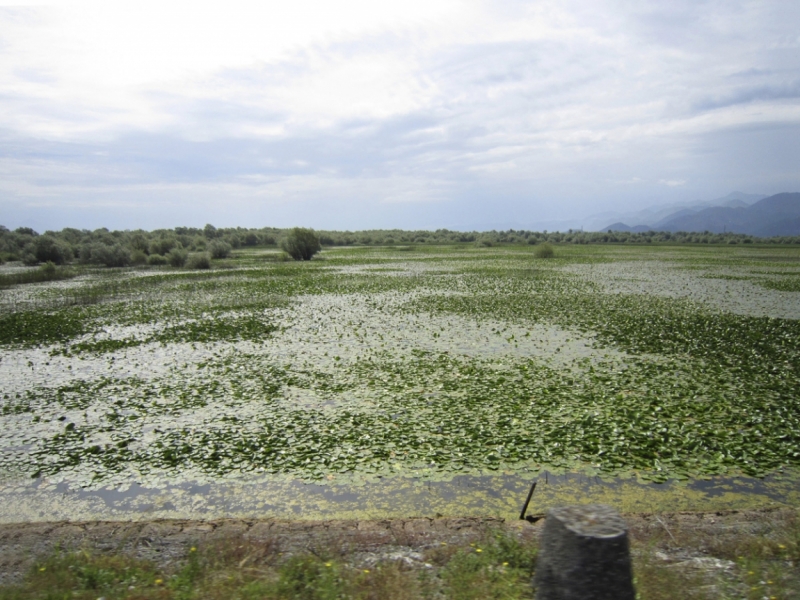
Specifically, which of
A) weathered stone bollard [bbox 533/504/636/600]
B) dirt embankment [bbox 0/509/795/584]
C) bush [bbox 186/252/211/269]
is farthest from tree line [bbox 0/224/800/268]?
weathered stone bollard [bbox 533/504/636/600]

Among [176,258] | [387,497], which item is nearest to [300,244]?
[176,258]

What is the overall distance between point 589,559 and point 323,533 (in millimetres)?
2901

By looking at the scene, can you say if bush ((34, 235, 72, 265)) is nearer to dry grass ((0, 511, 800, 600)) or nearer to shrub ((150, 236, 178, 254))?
Result: shrub ((150, 236, 178, 254))

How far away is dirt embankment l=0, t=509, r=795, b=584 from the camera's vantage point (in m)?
4.62

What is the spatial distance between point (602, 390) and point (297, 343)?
813 centimetres

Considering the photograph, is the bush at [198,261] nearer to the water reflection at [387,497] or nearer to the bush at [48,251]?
the bush at [48,251]

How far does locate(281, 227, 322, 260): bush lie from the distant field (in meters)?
27.8

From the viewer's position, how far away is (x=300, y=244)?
156ft

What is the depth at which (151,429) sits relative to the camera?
7945mm

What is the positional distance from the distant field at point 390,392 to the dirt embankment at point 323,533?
92cm

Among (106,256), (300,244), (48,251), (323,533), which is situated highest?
(300,244)

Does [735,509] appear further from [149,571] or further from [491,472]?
[149,571]

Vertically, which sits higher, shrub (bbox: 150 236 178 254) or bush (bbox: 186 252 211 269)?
shrub (bbox: 150 236 178 254)

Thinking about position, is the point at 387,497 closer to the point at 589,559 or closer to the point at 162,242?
the point at 589,559
